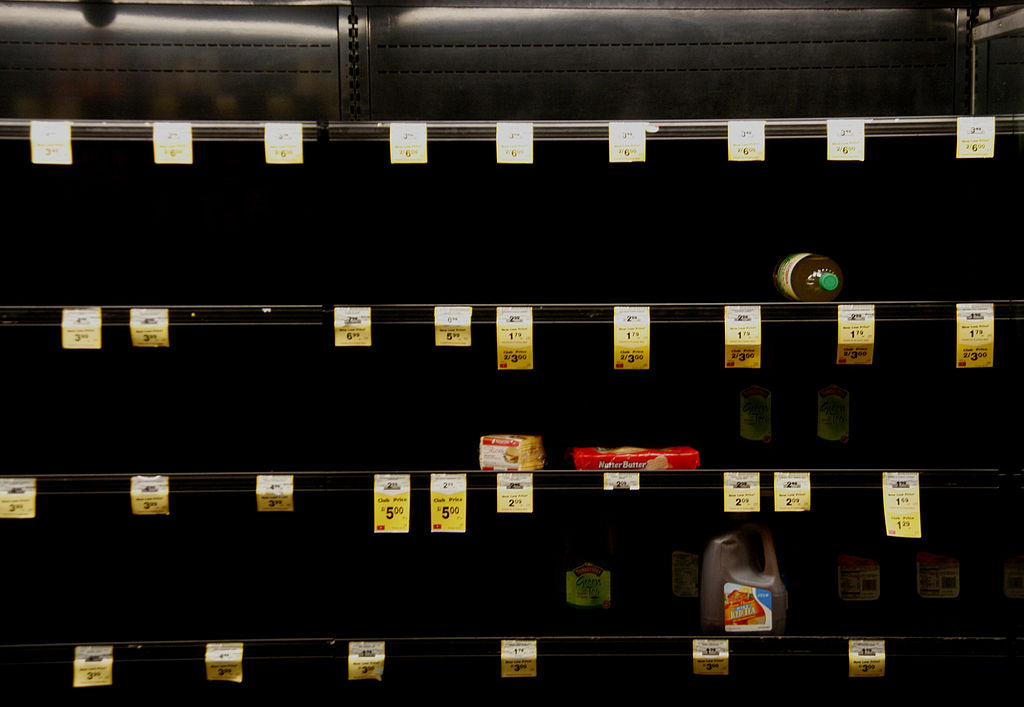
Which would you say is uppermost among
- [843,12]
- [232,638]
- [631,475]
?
[843,12]

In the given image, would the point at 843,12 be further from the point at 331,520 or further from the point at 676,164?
the point at 331,520

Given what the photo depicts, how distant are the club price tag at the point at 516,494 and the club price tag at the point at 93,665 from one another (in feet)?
3.10

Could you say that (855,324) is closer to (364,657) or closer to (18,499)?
(364,657)

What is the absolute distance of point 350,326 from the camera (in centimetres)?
162

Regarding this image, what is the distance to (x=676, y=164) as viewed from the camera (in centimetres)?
210

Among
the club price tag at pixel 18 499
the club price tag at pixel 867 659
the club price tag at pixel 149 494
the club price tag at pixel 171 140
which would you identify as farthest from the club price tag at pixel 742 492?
the club price tag at pixel 18 499

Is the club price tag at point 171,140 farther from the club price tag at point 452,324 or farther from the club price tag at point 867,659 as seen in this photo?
the club price tag at point 867,659

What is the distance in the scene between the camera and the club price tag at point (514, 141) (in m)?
1.61

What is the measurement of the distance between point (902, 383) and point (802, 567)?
2.01ft

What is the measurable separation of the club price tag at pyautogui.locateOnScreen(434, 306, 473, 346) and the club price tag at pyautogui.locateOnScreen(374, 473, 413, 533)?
0.33 m

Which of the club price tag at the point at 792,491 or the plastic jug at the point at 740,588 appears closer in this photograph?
the club price tag at the point at 792,491

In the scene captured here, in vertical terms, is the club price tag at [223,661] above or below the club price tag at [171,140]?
below

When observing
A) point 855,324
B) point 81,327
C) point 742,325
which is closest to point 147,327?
point 81,327

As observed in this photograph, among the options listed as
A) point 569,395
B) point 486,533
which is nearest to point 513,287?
point 569,395
